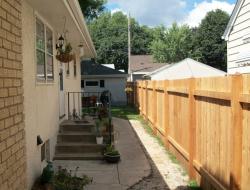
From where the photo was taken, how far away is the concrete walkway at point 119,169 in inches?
275

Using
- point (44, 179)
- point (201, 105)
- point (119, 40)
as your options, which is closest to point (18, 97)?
point (44, 179)

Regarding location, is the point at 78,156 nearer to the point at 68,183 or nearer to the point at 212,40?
the point at 68,183

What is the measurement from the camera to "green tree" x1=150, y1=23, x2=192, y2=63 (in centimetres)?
5822

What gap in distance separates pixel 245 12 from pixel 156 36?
55.0 metres

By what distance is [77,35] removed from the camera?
10.5m

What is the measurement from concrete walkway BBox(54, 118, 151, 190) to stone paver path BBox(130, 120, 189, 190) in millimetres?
161

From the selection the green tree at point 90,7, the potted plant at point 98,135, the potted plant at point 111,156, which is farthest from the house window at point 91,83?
the potted plant at point 111,156

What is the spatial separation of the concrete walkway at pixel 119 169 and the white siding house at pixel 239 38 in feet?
9.59

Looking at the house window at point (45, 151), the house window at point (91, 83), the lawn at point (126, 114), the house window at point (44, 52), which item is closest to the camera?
the house window at point (44, 52)

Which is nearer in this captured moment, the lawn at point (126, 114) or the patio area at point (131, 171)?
the patio area at point (131, 171)

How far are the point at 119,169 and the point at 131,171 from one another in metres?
0.32

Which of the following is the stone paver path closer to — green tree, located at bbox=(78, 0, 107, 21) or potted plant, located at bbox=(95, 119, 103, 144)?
potted plant, located at bbox=(95, 119, 103, 144)

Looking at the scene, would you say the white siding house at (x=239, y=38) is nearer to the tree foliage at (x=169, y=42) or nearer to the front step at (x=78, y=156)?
the front step at (x=78, y=156)

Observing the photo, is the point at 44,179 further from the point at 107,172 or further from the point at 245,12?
the point at 245,12
